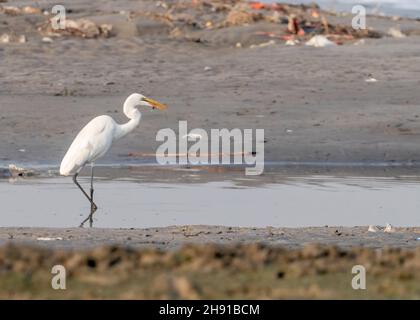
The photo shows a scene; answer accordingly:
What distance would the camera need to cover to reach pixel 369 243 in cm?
893

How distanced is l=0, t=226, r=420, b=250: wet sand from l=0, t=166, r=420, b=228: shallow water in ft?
3.36

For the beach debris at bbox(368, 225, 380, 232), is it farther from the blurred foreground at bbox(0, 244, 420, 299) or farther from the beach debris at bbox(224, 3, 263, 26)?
the beach debris at bbox(224, 3, 263, 26)

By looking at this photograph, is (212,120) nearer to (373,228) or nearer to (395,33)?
(373,228)

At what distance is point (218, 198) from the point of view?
12242mm

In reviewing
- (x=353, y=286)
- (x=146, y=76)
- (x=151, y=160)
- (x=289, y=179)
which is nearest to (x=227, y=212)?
(x=289, y=179)

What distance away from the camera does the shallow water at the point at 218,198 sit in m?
11.1

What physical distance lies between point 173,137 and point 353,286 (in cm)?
878

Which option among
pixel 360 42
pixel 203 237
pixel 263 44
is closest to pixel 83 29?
pixel 263 44

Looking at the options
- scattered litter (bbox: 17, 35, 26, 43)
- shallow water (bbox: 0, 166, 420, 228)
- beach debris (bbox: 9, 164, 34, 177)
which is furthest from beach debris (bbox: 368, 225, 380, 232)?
scattered litter (bbox: 17, 35, 26, 43)

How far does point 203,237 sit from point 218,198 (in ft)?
9.80

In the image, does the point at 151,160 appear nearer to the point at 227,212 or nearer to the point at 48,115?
the point at 48,115

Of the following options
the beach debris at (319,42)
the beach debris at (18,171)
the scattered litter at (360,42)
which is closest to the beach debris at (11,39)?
the beach debris at (319,42)

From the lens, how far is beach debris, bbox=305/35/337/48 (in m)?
21.1

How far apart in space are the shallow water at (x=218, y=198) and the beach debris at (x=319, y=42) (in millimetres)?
6940
